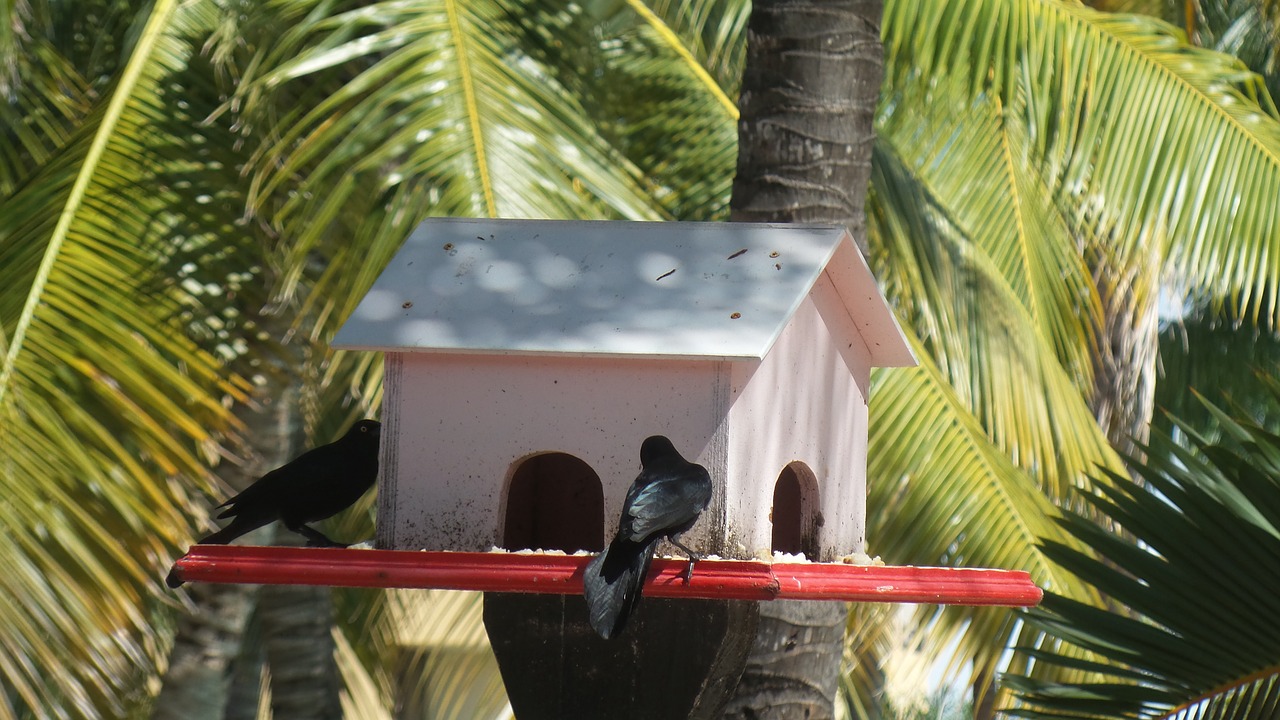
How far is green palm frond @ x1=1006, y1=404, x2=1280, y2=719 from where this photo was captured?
3.44m

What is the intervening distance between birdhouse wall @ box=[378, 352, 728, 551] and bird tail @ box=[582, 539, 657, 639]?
0.39 meters

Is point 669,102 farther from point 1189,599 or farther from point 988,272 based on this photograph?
point 1189,599

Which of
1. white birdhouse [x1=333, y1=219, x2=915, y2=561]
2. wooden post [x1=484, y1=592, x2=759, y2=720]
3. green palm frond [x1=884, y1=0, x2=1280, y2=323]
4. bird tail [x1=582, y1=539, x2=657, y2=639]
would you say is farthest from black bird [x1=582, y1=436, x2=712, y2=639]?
green palm frond [x1=884, y1=0, x2=1280, y2=323]

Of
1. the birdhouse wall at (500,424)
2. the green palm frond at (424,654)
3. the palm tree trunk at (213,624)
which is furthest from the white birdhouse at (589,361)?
the green palm frond at (424,654)

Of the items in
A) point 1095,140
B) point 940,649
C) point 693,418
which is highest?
point 693,418

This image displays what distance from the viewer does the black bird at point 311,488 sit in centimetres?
288

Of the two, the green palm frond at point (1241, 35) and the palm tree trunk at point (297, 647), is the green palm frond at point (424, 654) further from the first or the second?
the green palm frond at point (1241, 35)

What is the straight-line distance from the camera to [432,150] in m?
4.70

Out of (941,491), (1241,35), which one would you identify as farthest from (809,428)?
(1241,35)

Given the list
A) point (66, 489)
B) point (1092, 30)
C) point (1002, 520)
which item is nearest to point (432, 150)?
point (66, 489)

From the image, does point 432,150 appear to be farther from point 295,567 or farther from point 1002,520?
point 1002,520

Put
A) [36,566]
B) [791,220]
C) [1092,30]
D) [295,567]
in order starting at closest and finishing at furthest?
[295,567]
[36,566]
[791,220]
[1092,30]

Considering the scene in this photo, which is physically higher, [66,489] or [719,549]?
[719,549]

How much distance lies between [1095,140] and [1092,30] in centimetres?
52
